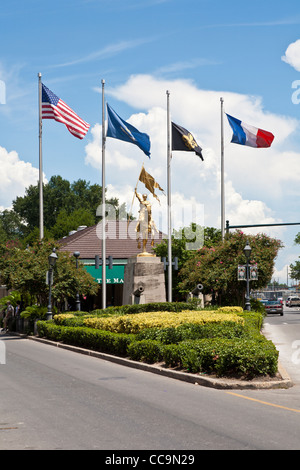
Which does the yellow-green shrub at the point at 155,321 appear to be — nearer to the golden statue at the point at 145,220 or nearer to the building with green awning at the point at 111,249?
the golden statue at the point at 145,220

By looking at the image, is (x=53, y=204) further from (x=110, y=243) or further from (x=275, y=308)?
(x=275, y=308)

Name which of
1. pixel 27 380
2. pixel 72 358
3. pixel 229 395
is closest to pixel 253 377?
pixel 229 395

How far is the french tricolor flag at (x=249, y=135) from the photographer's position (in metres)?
34.4

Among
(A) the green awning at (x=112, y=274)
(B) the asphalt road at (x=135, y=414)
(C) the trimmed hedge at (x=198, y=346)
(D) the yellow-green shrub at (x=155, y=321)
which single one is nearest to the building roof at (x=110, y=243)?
(A) the green awning at (x=112, y=274)

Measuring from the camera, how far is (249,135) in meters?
34.6

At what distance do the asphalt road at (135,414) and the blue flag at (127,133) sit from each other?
18182mm

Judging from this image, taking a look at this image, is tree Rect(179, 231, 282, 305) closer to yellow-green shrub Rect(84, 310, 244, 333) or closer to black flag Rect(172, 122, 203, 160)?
black flag Rect(172, 122, 203, 160)

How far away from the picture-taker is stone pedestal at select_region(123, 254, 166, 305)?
32.8 m

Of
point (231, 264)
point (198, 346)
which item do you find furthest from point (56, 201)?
point (198, 346)

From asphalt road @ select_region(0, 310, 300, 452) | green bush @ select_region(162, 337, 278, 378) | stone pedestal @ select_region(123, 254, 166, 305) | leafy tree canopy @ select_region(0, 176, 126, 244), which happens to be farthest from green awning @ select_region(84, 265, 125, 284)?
leafy tree canopy @ select_region(0, 176, 126, 244)

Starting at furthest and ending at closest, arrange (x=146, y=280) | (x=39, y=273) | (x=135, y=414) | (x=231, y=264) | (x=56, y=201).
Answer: (x=56, y=201)
(x=231, y=264)
(x=146, y=280)
(x=39, y=273)
(x=135, y=414)

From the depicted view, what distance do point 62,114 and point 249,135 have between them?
9.95 m

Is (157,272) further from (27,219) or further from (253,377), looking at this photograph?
(27,219)
